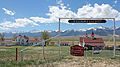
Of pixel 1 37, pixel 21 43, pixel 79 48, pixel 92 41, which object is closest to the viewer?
pixel 79 48

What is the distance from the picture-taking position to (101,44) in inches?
1318

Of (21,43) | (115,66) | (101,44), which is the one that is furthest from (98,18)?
(21,43)

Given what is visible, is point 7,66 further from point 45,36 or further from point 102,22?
point 45,36

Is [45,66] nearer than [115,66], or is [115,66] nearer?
[45,66]

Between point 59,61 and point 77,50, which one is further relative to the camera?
point 77,50

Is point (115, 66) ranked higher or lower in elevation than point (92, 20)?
lower

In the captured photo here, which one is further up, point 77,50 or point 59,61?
point 77,50

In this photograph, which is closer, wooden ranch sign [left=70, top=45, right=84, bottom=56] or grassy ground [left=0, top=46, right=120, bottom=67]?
grassy ground [left=0, top=46, right=120, bottom=67]

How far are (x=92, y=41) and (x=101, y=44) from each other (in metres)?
3.52

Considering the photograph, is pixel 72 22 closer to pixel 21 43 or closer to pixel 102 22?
pixel 102 22

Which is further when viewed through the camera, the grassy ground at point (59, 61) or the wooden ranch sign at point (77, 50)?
the wooden ranch sign at point (77, 50)

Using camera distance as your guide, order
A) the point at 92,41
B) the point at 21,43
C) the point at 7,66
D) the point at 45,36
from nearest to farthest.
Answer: the point at 7,66
the point at 92,41
the point at 21,43
the point at 45,36

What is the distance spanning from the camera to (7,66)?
7609 mm

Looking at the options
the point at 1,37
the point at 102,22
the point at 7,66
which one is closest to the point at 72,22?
the point at 102,22
